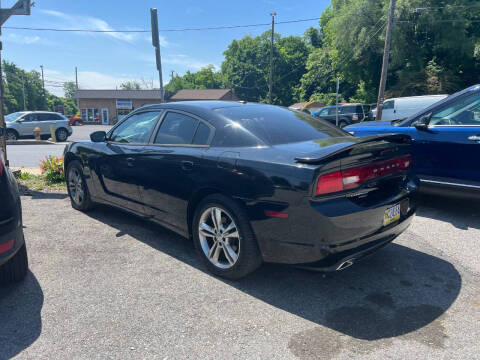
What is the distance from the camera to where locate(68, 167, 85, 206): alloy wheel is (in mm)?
4956

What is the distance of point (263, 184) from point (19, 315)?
2.01m

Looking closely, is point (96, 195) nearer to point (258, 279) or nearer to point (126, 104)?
point (258, 279)

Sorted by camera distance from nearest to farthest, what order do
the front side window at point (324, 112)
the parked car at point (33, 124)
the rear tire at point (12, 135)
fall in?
the rear tire at point (12, 135)
the parked car at point (33, 124)
the front side window at point (324, 112)

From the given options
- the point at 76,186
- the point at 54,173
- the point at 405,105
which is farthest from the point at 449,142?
the point at 405,105

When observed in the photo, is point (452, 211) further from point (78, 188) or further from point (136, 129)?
point (78, 188)

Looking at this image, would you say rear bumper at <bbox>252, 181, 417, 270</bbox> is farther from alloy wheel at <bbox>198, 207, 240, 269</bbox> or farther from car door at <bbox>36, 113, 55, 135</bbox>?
car door at <bbox>36, 113, 55, 135</bbox>

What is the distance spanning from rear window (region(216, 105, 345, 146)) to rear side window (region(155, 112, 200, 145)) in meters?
0.31

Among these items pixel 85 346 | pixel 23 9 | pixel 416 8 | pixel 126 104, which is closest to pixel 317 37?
pixel 126 104

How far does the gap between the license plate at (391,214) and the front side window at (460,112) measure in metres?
2.40

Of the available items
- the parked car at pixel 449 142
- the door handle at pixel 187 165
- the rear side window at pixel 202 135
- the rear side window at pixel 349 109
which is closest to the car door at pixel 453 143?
the parked car at pixel 449 142

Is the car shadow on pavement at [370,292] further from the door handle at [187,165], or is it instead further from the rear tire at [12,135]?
the rear tire at [12,135]

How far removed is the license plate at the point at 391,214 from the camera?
2.81 m

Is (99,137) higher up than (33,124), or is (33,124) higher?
(33,124)

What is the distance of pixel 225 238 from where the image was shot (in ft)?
9.87
